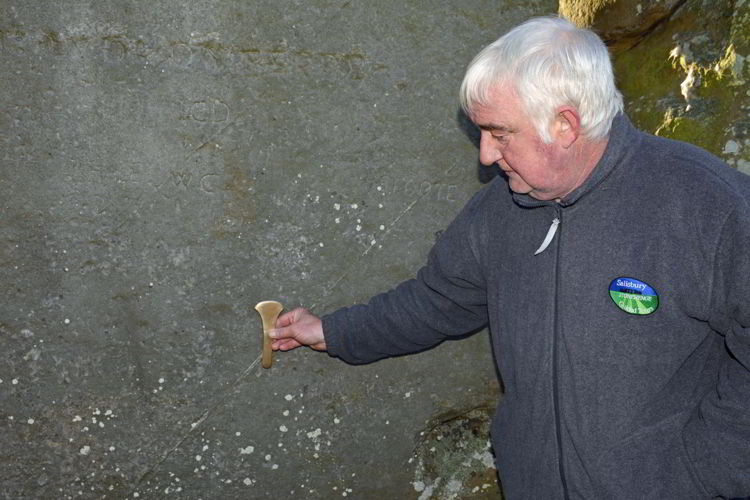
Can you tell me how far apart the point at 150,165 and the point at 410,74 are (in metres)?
0.79

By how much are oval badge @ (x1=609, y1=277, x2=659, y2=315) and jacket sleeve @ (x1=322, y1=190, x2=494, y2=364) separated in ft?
1.40

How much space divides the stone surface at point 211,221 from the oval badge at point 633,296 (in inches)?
28.8

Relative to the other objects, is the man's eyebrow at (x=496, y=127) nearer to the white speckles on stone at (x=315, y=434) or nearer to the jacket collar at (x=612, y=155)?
the jacket collar at (x=612, y=155)

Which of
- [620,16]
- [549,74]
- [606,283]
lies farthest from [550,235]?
[620,16]

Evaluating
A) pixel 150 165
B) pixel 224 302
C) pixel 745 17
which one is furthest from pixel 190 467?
pixel 745 17

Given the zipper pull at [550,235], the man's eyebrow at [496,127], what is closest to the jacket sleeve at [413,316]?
the zipper pull at [550,235]

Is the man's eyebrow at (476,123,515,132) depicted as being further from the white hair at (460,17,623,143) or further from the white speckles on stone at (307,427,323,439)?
the white speckles on stone at (307,427,323,439)

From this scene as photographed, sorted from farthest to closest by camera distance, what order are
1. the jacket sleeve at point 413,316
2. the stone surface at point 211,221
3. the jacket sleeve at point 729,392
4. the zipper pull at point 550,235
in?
1. the jacket sleeve at point 413,316
2. the stone surface at point 211,221
3. the zipper pull at point 550,235
4. the jacket sleeve at point 729,392

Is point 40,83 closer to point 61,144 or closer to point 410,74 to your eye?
point 61,144

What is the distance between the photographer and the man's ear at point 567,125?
1.75 m

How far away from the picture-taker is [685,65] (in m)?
2.28

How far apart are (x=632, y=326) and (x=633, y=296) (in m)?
0.07

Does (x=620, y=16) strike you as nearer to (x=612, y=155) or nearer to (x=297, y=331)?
(x=612, y=155)

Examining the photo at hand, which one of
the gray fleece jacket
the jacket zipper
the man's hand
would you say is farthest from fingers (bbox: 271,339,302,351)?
the jacket zipper
